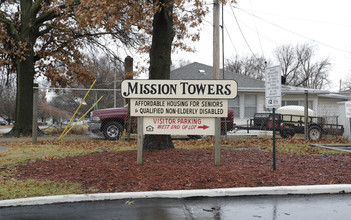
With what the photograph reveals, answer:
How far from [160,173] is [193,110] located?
1564mm

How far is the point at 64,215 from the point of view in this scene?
4.59 metres

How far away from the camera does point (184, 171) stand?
22.3 feet

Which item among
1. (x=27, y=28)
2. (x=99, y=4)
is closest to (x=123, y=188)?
(x=99, y=4)

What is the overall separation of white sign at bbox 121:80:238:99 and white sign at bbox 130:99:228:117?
0.12 meters

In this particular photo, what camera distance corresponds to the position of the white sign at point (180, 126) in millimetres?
7422

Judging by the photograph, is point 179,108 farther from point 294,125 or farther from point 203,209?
point 294,125

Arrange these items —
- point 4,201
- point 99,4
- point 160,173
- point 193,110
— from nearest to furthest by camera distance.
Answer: point 4,201, point 160,173, point 193,110, point 99,4

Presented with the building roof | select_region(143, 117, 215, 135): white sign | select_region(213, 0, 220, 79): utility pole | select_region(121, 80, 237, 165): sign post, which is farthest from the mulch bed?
the building roof

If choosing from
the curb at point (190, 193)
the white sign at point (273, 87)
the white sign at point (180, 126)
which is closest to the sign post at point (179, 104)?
the white sign at point (180, 126)

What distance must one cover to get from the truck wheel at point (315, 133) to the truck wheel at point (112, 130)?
26.6 ft

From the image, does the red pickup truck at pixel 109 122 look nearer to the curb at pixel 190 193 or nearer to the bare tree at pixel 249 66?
the curb at pixel 190 193

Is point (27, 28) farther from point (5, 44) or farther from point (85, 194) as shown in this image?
point (85, 194)

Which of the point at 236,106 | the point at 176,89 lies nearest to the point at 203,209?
the point at 176,89

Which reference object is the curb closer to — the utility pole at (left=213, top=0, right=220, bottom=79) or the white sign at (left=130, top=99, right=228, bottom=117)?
the white sign at (left=130, top=99, right=228, bottom=117)
